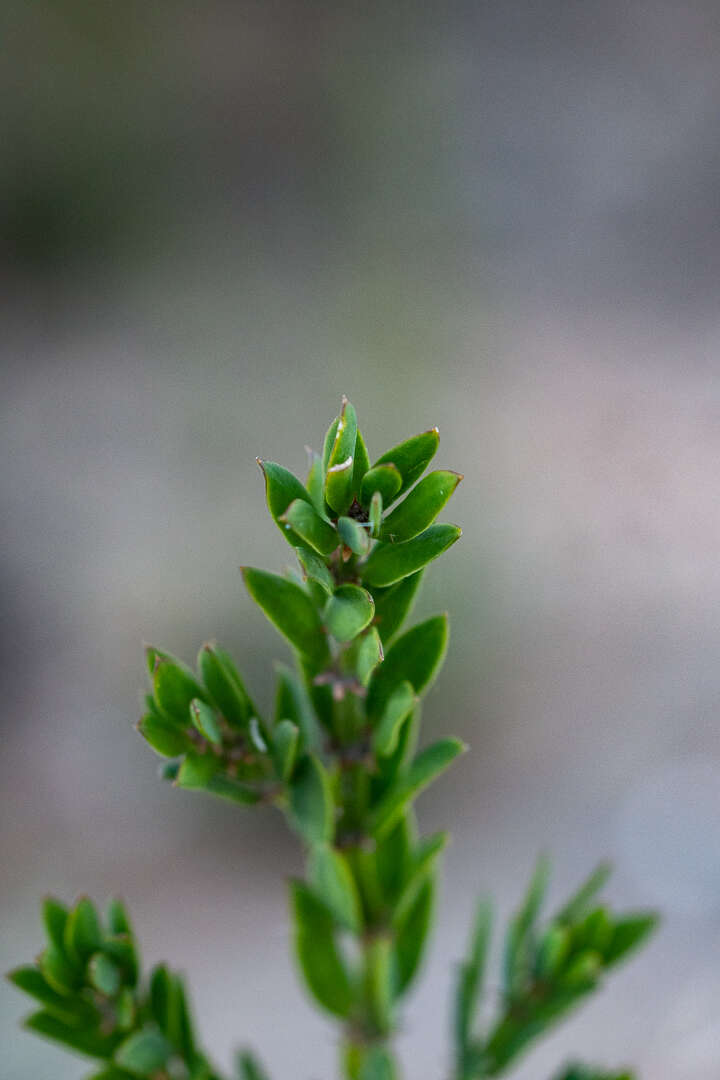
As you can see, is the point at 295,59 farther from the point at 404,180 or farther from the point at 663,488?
the point at 663,488

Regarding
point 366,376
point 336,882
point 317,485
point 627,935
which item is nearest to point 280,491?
point 317,485

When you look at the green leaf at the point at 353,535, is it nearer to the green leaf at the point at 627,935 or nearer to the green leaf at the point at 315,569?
the green leaf at the point at 315,569

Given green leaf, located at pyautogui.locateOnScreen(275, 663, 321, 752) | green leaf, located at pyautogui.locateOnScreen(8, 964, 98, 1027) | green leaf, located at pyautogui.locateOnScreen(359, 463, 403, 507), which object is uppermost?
green leaf, located at pyautogui.locateOnScreen(359, 463, 403, 507)

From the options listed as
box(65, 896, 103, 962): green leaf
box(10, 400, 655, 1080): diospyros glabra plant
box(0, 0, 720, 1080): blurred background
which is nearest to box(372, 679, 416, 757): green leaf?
box(10, 400, 655, 1080): diospyros glabra plant

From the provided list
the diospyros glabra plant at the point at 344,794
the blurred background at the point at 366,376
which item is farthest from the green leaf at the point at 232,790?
the blurred background at the point at 366,376

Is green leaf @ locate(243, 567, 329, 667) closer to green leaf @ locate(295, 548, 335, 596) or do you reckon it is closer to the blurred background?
green leaf @ locate(295, 548, 335, 596)

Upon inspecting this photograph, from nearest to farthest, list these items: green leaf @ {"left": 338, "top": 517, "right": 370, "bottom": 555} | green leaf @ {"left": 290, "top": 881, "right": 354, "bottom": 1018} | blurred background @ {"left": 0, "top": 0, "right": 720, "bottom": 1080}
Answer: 1. green leaf @ {"left": 338, "top": 517, "right": 370, "bottom": 555}
2. green leaf @ {"left": 290, "top": 881, "right": 354, "bottom": 1018}
3. blurred background @ {"left": 0, "top": 0, "right": 720, "bottom": 1080}

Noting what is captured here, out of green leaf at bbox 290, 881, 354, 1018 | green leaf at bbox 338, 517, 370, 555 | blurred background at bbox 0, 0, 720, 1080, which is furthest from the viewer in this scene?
blurred background at bbox 0, 0, 720, 1080
